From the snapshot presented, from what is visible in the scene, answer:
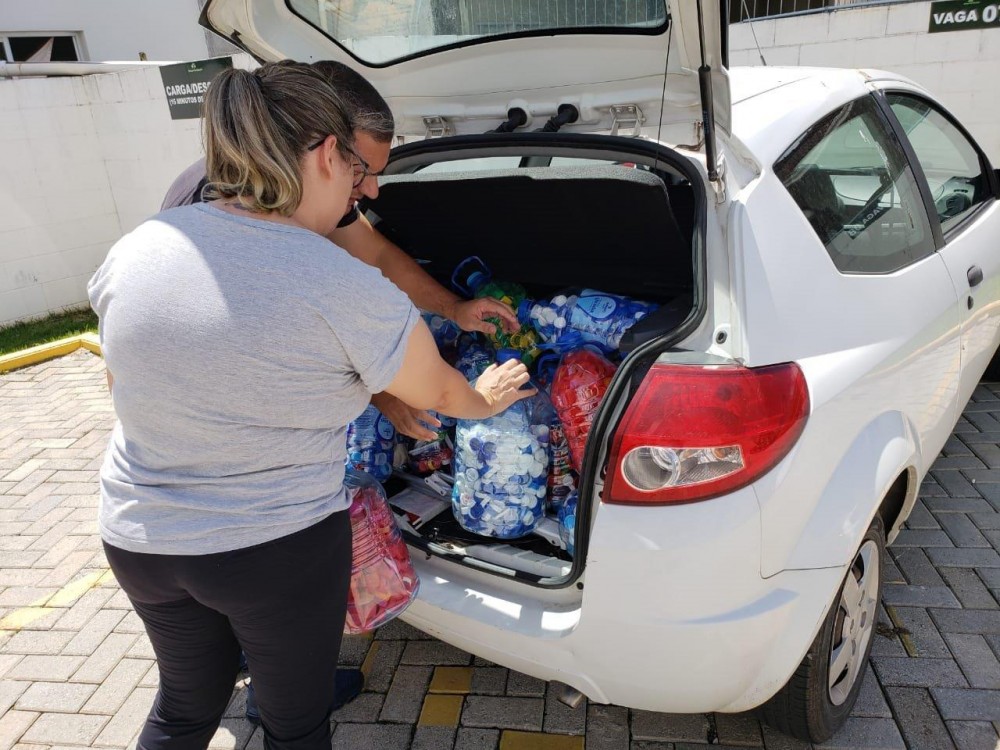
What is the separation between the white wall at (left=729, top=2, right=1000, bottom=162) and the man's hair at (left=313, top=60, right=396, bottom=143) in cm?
503

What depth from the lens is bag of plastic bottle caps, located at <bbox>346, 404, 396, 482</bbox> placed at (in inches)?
99.0

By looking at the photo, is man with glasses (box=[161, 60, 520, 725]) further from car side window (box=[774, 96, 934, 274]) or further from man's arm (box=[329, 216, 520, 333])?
car side window (box=[774, 96, 934, 274])

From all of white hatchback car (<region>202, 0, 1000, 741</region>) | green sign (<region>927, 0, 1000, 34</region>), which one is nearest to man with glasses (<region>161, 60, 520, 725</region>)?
white hatchback car (<region>202, 0, 1000, 741</region>)

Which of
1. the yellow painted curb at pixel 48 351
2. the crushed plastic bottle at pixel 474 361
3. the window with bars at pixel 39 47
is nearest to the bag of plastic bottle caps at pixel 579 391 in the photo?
the crushed plastic bottle at pixel 474 361

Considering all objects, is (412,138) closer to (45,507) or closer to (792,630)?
(792,630)

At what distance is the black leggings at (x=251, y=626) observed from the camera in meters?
1.52

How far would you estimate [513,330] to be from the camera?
2498mm

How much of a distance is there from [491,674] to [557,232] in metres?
1.42

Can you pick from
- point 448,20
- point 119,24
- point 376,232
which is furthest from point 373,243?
point 119,24

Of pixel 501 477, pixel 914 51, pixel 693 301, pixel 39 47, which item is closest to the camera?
pixel 693 301

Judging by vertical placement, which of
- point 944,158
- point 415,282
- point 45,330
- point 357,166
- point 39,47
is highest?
point 39,47

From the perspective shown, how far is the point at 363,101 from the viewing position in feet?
5.93

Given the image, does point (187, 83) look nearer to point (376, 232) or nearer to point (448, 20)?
point (376, 232)

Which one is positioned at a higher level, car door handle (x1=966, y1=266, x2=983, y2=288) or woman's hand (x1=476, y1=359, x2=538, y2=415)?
woman's hand (x1=476, y1=359, x2=538, y2=415)
